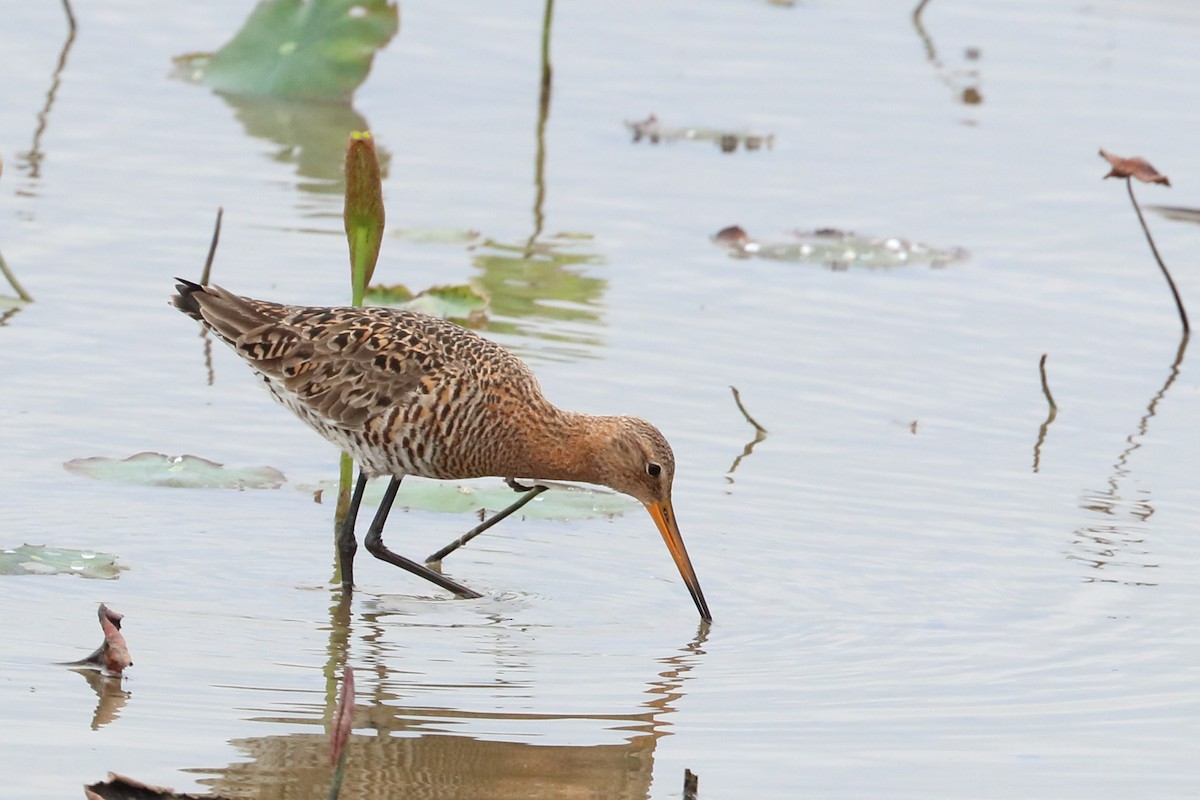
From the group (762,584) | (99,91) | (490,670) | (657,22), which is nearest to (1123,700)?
(762,584)

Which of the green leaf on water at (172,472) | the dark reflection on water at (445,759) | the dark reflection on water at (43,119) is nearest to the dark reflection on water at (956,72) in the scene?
the dark reflection on water at (43,119)

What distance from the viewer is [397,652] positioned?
6523 millimetres

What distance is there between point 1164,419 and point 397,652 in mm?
4308

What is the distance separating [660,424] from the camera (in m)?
8.91

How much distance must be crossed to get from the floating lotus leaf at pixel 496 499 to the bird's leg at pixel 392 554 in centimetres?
47

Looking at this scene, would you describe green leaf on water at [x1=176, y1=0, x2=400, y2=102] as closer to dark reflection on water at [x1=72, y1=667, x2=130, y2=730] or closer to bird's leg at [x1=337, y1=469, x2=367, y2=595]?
bird's leg at [x1=337, y1=469, x2=367, y2=595]

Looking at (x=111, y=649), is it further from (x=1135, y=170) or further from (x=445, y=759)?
(x=1135, y=170)

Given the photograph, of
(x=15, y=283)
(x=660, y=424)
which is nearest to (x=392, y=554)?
(x=660, y=424)

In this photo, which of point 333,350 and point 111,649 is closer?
point 111,649

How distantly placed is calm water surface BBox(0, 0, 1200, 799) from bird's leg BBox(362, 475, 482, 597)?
95 millimetres

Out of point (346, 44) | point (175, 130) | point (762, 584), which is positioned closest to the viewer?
point (762, 584)

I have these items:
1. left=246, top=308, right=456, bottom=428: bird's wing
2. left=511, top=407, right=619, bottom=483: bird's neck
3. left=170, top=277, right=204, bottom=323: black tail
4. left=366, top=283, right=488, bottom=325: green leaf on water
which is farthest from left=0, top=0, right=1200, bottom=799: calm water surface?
left=170, top=277, right=204, bottom=323: black tail

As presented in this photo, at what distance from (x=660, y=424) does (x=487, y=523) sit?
1706mm

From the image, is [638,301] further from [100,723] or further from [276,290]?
[100,723]
